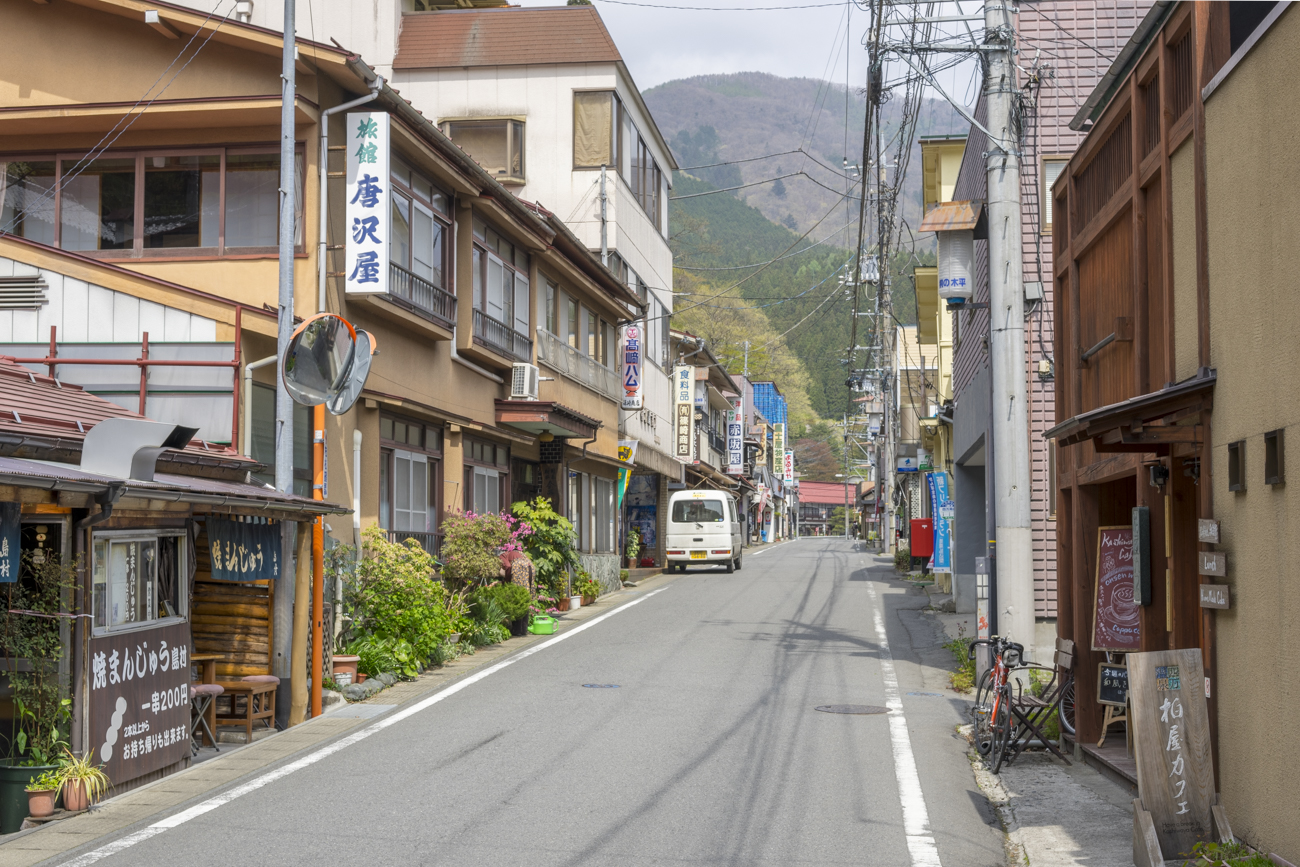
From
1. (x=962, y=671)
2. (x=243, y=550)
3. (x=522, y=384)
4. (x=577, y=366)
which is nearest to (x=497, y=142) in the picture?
(x=577, y=366)

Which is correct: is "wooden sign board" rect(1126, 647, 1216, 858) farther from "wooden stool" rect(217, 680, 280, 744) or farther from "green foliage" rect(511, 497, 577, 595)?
"green foliage" rect(511, 497, 577, 595)

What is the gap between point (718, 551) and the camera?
36438 mm

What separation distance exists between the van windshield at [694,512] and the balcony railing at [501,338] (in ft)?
44.3

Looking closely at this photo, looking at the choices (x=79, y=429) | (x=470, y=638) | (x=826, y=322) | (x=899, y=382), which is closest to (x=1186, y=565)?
(x=79, y=429)

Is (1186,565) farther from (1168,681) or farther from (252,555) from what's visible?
(252,555)

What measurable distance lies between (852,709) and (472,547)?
25.3ft

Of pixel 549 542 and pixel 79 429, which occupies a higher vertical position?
pixel 79 429

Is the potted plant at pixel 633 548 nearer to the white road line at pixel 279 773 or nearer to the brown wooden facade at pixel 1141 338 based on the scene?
the white road line at pixel 279 773

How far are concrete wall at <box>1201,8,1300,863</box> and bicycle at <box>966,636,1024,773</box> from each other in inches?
112

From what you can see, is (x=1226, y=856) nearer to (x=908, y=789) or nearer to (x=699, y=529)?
(x=908, y=789)

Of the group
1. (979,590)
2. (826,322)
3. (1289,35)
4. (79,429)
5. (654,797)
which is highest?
(826,322)

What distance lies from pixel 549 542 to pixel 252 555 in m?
11.3

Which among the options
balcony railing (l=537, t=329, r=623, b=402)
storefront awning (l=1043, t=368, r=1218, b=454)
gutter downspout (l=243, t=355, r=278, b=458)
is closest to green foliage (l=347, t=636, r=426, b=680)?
gutter downspout (l=243, t=355, r=278, b=458)

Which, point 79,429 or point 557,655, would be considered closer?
point 79,429
